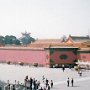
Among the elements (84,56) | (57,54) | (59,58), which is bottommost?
(59,58)

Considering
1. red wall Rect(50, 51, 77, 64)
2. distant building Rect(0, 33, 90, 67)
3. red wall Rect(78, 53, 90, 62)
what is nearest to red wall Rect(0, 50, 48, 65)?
distant building Rect(0, 33, 90, 67)

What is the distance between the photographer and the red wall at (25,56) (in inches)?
2256

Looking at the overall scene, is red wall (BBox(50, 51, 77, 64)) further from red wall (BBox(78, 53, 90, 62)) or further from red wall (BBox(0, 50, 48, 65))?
red wall (BBox(78, 53, 90, 62))

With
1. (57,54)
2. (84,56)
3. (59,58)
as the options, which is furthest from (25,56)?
(84,56)

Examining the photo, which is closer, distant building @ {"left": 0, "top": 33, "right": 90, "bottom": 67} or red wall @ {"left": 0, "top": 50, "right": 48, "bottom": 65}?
distant building @ {"left": 0, "top": 33, "right": 90, "bottom": 67}

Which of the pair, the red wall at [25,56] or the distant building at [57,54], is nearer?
the distant building at [57,54]

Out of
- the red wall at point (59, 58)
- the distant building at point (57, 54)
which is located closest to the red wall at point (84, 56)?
the distant building at point (57, 54)

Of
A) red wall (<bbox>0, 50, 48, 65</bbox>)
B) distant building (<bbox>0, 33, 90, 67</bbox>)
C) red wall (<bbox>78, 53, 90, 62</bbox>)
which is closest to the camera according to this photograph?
red wall (<bbox>78, 53, 90, 62</bbox>)

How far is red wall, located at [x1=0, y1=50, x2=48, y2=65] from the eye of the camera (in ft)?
188

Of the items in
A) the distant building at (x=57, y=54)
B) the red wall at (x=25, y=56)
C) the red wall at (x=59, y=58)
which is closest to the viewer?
the distant building at (x=57, y=54)

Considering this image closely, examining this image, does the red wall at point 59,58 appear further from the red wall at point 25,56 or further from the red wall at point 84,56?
the red wall at point 84,56

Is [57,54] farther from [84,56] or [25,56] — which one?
[25,56]

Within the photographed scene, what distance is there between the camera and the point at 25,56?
203ft

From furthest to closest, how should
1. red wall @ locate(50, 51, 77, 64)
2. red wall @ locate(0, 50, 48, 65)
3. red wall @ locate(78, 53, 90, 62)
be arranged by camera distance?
red wall @ locate(0, 50, 48, 65), red wall @ locate(50, 51, 77, 64), red wall @ locate(78, 53, 90, 62)
